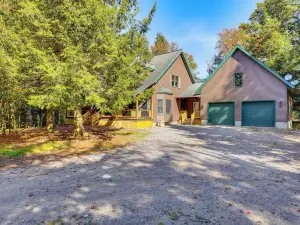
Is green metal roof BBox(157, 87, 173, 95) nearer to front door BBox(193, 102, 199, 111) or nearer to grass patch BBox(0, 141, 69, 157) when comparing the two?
front door BBox(193, 102, 199, 111)

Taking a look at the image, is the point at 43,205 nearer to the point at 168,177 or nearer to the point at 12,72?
the point at 168,177

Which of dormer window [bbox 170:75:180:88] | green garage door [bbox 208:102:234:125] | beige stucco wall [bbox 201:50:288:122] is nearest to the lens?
beige stucco wall [bbox 201:50:288:122]

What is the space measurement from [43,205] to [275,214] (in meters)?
4.09

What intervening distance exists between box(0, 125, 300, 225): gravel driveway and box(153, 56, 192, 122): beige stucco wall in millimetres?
13020

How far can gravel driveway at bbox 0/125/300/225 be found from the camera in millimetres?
3230

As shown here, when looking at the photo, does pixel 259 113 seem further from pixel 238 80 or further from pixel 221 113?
pixel 238 80

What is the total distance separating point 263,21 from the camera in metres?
26.1

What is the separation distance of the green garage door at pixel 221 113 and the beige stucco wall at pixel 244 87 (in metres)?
0.45

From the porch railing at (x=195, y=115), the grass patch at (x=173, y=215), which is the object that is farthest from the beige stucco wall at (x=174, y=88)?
the grass patch at (x=173, y=215)

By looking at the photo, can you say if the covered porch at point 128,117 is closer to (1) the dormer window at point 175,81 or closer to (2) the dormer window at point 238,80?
(1) the dormer window at point 175,81

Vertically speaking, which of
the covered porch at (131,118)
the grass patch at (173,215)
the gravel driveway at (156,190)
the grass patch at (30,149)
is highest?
the covered porch at (131,118)

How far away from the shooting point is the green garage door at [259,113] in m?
16.6

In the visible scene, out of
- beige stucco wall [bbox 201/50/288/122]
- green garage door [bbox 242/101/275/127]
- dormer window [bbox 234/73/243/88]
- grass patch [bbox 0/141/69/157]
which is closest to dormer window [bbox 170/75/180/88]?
beige stucco wall [bbox 201/50/288/122]

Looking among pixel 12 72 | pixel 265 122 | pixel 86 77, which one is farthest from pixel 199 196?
pixel 265 122
